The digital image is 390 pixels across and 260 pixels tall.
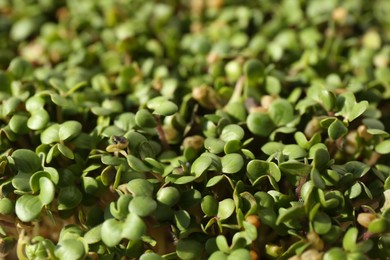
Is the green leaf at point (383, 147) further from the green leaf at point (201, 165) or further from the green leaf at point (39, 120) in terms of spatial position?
the green leaf at point (39, 120)

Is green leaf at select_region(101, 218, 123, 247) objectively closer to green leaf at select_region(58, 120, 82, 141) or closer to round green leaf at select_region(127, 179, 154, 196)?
round green leaf at select_region(127, 179, 154, 196)

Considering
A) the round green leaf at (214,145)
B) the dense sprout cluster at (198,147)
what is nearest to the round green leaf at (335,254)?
the dense sprout cluster at (198,147)

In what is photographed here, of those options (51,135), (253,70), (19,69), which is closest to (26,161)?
(51,135)

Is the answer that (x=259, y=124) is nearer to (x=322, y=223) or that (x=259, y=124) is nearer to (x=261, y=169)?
(x=261, y=169)

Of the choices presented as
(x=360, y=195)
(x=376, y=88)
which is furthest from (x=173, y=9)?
(x=360, y=195)

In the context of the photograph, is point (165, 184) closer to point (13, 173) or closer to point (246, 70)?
point (13, 173)

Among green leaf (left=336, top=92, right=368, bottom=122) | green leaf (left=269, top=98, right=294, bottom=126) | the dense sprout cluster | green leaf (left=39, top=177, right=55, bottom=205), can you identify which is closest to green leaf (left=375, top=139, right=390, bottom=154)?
the dense sprout cluster
